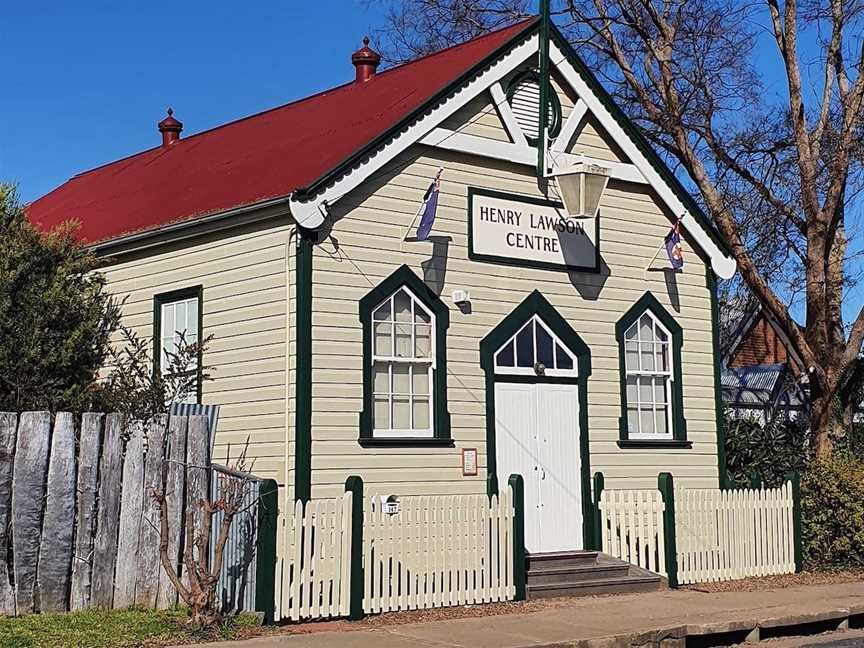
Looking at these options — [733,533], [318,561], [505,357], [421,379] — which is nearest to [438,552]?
[318,561]

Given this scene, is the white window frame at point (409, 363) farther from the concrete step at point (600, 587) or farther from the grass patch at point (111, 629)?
the grass patch at point (111, 629)

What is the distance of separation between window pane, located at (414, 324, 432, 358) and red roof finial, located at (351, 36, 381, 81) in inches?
221

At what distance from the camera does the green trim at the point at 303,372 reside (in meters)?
13.9

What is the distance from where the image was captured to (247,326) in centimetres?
1488

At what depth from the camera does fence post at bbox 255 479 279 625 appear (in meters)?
12.0

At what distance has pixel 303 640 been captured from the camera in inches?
442

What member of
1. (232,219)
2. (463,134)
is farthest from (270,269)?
(463,134)

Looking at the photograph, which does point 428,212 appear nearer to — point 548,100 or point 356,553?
point 548,100

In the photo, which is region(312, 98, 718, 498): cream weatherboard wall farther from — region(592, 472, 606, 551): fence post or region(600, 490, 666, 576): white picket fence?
region(600, 490, 666, 576): white picket fence

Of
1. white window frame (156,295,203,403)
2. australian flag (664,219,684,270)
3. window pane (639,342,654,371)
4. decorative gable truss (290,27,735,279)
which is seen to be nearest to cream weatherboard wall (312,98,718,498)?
decorative gable truss (290,27,735,279)

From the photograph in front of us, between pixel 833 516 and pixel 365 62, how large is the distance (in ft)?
32.2

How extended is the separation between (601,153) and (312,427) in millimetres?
6538

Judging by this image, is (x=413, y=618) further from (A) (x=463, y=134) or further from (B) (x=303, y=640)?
(A) (x=463, y=134)

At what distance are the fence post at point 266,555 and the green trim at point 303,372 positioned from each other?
68.2 inches
